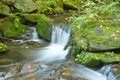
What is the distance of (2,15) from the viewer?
12.3 m

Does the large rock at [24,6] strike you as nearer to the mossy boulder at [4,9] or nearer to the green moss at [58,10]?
the mossy boulder at [4,9]

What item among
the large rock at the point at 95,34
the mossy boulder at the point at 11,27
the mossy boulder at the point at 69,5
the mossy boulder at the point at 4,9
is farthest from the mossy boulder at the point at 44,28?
the mossy boulder at the point at 69,5

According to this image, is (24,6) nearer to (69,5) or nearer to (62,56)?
(69,5)

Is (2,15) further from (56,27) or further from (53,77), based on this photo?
(53,77)

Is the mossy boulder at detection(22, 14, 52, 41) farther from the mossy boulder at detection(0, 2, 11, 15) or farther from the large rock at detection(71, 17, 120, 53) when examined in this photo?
the mossy boulder at detection(0, 2, 11, 15)

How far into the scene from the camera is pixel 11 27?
439 inches

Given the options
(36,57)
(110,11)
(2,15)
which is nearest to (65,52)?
(36,57)

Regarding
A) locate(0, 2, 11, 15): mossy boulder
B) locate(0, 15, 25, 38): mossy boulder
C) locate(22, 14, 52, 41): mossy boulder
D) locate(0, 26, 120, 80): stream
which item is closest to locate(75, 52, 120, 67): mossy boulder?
locate(0, 26, 120, 80): stream

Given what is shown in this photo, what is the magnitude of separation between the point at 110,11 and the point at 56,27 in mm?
2367

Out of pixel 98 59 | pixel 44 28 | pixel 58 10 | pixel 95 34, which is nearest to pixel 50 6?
pixel 58 10

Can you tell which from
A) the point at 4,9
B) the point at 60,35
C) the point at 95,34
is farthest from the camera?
the point at 4,9

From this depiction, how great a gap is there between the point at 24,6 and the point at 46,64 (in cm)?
578

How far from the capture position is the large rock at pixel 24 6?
12977mm

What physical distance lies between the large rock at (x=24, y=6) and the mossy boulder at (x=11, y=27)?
1.53 meters
